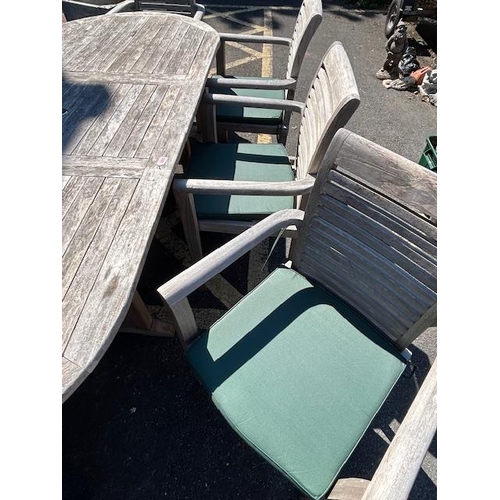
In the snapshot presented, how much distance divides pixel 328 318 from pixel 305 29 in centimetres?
170

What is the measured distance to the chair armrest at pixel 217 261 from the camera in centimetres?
103

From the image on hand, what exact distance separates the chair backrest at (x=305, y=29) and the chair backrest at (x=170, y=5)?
Answer: 1.28m

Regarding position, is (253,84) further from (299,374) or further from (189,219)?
(299,374)

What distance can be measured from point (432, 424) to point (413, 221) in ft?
1.83

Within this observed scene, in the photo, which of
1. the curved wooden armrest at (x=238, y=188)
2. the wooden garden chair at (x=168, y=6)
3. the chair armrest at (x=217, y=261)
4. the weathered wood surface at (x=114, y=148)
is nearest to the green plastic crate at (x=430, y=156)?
the curved wooden armrest at (x=238, y=188)

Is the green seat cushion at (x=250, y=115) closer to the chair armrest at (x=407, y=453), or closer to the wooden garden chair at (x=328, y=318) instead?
the wooden garden chair at (x=328, y=318)

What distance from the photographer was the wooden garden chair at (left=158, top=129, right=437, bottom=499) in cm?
98

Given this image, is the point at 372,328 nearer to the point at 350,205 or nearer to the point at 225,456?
the point at 350,205

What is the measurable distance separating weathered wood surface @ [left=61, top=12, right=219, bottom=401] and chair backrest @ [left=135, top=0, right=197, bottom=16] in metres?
0.41

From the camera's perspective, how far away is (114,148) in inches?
57.9

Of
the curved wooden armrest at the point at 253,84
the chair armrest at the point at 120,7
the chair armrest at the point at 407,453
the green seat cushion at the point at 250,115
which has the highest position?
the chair armrest at the point at 120,7

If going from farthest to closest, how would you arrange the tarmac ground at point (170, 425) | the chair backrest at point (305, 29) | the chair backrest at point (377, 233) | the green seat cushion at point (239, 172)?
1. the chair backrest at point (305, 29)
2. the green seat cushion at point (239, 172)
3. the tarmac ground at point (170, 425)
4. the chair backrest at point (377, 233)

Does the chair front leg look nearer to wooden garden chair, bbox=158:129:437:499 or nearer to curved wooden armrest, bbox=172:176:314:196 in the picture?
curved wooden armrest, bbox=172:176:314:196
